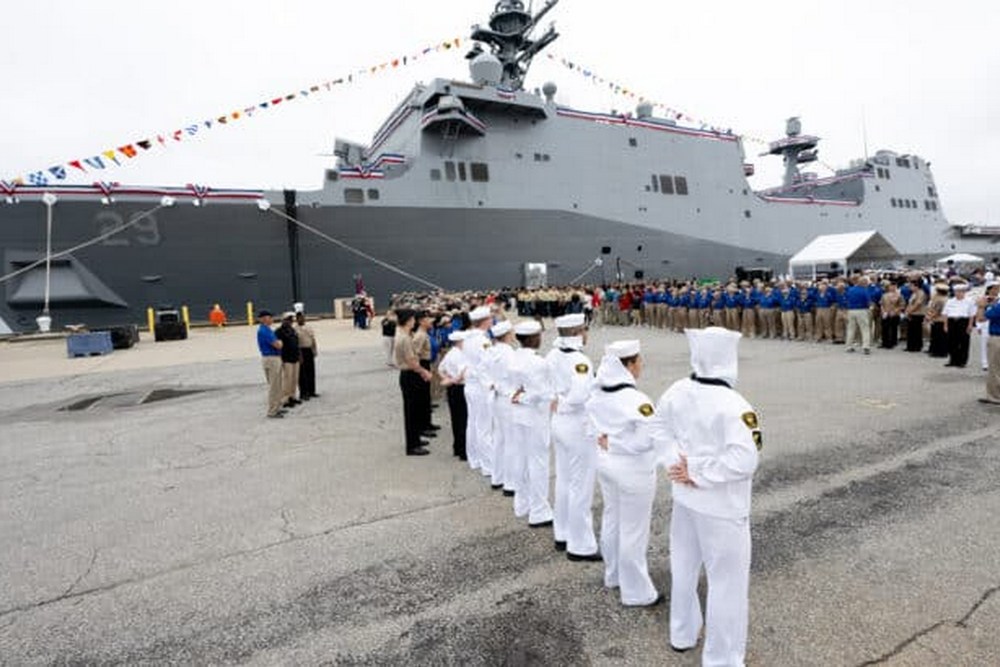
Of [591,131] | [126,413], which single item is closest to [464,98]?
[591,131]

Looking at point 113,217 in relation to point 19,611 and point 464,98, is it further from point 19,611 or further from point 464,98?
point 19,611

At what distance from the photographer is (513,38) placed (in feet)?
85.3

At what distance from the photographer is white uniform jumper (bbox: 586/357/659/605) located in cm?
286

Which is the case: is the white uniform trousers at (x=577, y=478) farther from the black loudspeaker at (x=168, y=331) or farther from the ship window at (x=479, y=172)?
the ship window at (x=479, y=172)

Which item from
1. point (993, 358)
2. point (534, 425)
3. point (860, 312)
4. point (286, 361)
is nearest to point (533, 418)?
point (534, 425)

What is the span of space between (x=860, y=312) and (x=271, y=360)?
11130mm

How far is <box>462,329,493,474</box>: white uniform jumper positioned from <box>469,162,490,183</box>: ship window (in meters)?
16.1

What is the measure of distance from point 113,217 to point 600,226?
17.3 metres

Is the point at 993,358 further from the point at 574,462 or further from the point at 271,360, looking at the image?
the point at 271,360

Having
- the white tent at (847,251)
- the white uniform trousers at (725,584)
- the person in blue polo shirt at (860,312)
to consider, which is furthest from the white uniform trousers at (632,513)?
the white tent at (847,251)

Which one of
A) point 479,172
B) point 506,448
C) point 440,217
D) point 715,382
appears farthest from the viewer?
point 479,172

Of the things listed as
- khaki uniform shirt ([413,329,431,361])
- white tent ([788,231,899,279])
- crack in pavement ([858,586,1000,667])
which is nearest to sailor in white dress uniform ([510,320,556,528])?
crack in pavement ([858,586,1000,667])

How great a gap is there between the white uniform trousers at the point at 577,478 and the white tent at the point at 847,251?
16.7 m

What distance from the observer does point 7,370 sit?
13258 mm
